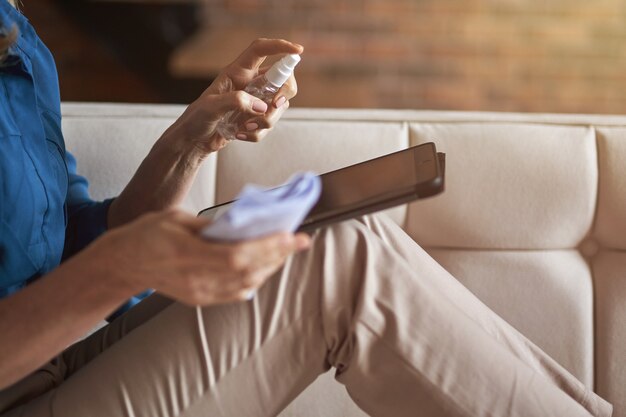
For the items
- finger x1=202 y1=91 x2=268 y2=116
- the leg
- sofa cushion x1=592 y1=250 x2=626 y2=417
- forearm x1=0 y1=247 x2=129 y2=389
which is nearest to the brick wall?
sofa cushion x1=592 y1=250 x2=626 y2=417

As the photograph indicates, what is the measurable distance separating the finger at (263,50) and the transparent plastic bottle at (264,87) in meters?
0.02

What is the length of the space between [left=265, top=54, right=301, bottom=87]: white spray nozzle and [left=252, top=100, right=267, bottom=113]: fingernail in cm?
3

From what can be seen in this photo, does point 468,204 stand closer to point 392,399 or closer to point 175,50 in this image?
point 392,399

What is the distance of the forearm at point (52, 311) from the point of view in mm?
655

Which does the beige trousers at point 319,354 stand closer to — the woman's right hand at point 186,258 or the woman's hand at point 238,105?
the woman's right hand at point 186,258

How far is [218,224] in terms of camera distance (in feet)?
1.83

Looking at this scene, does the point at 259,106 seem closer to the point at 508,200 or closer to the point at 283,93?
the point at 283,93

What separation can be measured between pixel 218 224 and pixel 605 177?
2.47 ft

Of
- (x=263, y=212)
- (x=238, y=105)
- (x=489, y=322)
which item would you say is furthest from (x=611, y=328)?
(x=263, y=212)

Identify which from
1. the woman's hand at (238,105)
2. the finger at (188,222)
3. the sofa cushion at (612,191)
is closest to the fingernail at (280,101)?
the woman's hand at (238,105)

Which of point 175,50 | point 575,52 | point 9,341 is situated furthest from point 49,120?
point 575,52

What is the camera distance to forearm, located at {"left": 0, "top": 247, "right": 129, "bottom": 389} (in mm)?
655

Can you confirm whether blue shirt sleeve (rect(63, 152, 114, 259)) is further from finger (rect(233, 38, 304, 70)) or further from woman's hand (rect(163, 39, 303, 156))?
finger (rect(233, 38, 304, 70))

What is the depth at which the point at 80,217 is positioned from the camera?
104 cm
